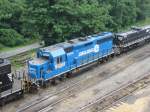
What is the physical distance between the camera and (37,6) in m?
38.5

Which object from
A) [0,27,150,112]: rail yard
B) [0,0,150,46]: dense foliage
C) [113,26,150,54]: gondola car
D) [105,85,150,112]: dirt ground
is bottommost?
[105,85,150,112]: dirt ground

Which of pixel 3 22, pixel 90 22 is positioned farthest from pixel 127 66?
pixel 3 22

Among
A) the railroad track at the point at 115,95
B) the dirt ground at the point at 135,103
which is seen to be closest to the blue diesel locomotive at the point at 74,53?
the railroad track at the point at 115,95

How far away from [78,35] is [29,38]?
417 inches

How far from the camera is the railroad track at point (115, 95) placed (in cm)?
2559

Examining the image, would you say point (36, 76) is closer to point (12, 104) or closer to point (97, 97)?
point (12, 104)

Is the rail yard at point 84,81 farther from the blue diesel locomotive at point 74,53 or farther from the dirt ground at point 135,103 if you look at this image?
the dirt ground at point 135,103

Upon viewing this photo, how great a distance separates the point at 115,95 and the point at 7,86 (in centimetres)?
849

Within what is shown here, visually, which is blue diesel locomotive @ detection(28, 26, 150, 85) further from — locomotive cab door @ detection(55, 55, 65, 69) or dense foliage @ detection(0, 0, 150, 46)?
dense foliage @ detection(0, 0, 150, 46)

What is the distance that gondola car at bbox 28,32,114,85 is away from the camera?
28672 mm

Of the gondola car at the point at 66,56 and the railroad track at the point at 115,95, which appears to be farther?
the gondola car at the point at 66,56

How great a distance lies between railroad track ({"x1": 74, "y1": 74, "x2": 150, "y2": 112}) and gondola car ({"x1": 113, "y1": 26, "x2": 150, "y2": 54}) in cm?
737

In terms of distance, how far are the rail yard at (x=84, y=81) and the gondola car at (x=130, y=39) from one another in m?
0.89

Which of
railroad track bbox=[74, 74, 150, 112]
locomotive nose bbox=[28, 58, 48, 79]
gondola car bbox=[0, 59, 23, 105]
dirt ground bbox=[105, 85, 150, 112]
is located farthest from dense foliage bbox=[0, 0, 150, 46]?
dirt ground bbox=[105, 85, 150, 112]
